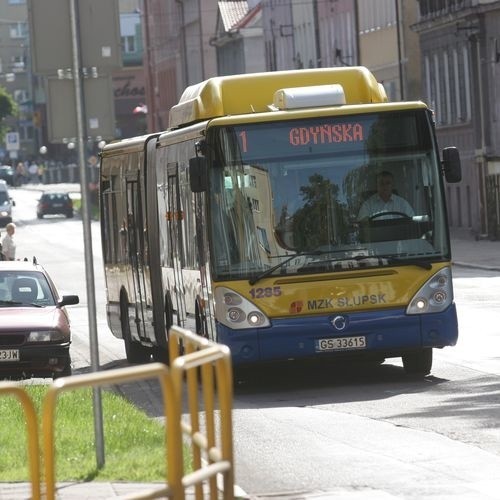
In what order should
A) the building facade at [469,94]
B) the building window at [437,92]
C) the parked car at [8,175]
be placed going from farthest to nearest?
the parked car at [8,175], the building window at [437,92], the building facade at [469,94]

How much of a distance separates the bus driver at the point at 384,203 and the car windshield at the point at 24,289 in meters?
5.68

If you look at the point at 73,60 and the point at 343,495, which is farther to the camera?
the point at 73,60

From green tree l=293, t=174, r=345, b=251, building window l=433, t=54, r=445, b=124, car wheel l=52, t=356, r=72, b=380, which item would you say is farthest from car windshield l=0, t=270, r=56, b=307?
building window l=433, t=54, r=445, b=124

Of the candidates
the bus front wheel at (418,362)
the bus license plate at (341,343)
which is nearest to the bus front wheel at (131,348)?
the bus front wheel at (418,362)

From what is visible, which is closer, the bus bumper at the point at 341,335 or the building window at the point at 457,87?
the bus bumper at the point at 341,335

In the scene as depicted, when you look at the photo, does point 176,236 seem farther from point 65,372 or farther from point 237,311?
point 237,311

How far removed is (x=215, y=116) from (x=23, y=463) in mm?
7475

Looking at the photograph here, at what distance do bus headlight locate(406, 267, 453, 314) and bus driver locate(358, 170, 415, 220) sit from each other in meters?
0.66

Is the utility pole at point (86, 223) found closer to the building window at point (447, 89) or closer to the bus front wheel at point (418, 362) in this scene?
the bus front wheel at point (418, 362)

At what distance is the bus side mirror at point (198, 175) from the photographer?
1859cm

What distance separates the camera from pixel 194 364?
8.06 metres

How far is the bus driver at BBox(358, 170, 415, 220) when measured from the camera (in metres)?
Result: 19.0

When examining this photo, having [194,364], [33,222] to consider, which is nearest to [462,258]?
[194,364]

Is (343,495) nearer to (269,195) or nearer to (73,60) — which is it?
(73,60)
